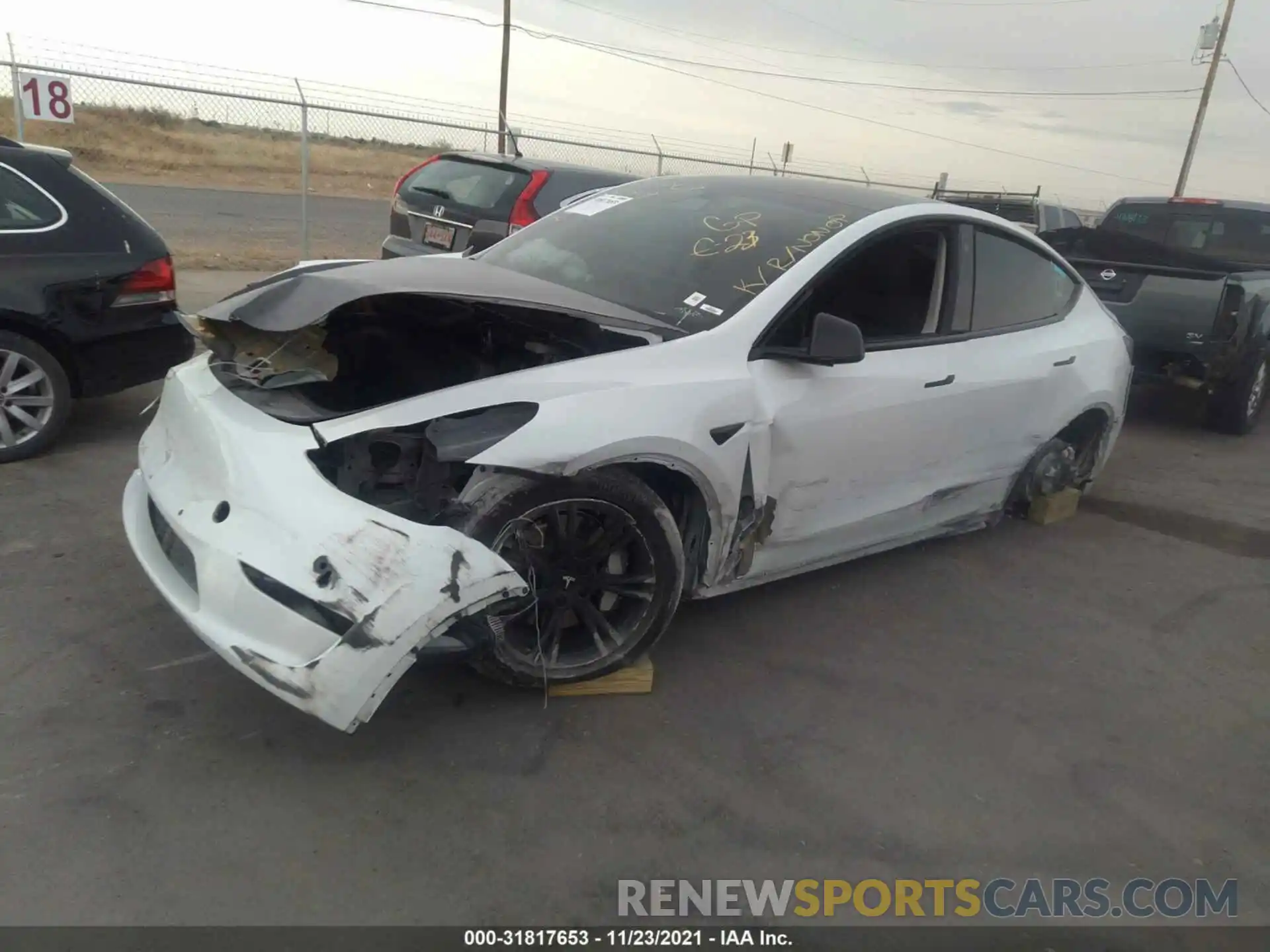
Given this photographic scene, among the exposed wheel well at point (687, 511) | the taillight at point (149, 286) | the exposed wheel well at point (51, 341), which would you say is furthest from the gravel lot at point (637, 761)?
the taillight at point (149, 286)

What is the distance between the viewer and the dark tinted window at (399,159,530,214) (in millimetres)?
8562

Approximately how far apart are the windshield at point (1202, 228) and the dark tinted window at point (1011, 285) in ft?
13.7

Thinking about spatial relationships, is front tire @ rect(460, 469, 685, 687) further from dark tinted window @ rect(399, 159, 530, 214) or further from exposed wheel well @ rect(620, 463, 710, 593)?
dark tinted window @ rect(399, 159, 530, 214)

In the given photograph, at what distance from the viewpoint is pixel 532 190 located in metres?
8.50

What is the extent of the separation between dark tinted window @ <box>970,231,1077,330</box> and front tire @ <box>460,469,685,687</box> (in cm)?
203

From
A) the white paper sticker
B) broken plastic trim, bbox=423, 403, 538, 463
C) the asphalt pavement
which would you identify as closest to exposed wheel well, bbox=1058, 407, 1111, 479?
the white paper sticker

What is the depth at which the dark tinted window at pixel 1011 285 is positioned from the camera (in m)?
4.41

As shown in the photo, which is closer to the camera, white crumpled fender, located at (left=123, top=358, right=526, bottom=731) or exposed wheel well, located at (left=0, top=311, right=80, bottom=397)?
white crumpled fender, located at (left=123, top=358, right=526, bottom=731)

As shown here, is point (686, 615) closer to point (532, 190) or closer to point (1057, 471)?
point (1057, 471)

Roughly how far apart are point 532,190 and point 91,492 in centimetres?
492

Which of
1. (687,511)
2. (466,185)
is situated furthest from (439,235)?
(687,511)

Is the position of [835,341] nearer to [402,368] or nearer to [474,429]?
[474,429]

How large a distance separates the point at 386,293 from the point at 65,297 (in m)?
2.64

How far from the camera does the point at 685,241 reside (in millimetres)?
4012
